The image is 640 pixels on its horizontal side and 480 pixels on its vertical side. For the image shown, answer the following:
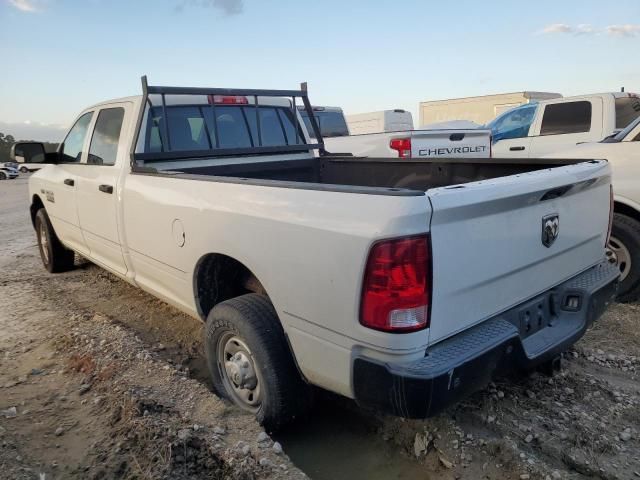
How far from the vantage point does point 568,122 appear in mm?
8055

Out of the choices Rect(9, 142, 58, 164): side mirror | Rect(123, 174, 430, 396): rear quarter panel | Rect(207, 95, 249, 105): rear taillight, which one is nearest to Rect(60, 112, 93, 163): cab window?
Rect(9, 142, 58, 164): side mirror

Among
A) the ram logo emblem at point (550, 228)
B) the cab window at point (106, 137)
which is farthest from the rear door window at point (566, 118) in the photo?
the cab window at point (106, 137)

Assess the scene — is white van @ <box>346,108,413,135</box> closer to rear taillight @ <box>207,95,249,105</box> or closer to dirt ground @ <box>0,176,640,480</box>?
rear taillight @ <box>207,95,249,105</box>

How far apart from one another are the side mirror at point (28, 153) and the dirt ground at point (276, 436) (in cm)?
196

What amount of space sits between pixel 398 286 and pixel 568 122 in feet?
24.0

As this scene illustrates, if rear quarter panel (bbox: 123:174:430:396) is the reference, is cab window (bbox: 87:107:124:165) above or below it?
above

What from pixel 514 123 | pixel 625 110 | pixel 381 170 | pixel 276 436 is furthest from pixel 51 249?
pixel 625 110

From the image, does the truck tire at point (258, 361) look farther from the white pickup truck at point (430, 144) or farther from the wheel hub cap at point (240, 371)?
the white pickup truck at point (430, 144)

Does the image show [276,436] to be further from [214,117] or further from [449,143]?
[449,143]

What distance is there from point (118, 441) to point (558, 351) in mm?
2382

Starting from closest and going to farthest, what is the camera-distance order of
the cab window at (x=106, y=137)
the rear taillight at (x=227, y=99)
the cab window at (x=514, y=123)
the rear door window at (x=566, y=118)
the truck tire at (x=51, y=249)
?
the cab window at (x=106, y=137), the rear taillight at (x=227, y=99), the truck tire at (x=51, y=249), the rear door window at (x=566, y=118), the cab window at (x=514, y=123)

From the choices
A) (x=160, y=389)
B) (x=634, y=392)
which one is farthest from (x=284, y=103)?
(x=634, y=392)

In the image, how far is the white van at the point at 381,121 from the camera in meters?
12.9

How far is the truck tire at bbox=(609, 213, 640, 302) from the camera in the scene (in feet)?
15.0
